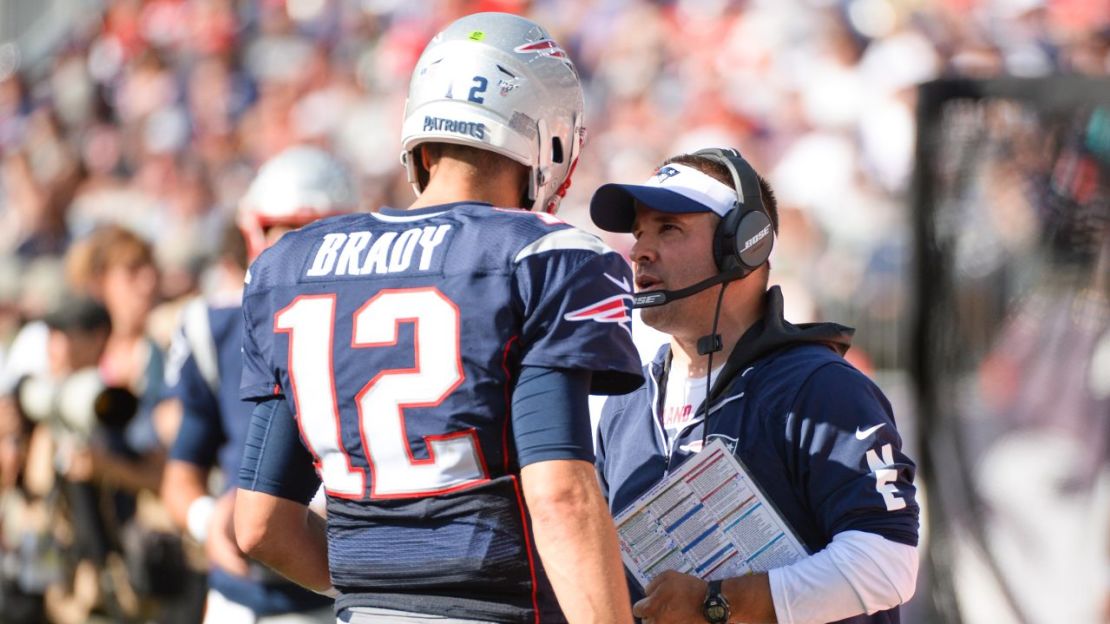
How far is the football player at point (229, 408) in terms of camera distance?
15.0 ft

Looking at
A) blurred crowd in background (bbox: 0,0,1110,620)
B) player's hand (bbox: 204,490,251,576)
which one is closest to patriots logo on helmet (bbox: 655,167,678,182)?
player's hand (bbox: 204,490,251,576)

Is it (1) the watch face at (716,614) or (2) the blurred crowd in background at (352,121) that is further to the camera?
(2) the blurred crowd in background at (352,121)

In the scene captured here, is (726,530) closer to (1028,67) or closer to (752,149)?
(1028,67)

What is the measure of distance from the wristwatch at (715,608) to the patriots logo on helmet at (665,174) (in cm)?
89

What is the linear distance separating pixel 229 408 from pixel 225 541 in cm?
41

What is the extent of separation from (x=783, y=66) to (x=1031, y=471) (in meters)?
5.94

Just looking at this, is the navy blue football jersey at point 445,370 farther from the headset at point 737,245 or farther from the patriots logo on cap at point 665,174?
the patriots logo on cap at point 665,174

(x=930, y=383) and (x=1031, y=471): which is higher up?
(x=930, y=383)

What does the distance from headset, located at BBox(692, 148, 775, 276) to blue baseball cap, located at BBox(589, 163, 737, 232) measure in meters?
0.02

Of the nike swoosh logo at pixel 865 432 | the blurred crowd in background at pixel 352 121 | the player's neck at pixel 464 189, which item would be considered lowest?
the nike swoosh logo at pixel 865 432

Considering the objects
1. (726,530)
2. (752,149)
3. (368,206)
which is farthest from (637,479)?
(368,206)

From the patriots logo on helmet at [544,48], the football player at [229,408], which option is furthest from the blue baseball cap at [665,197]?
the football player at [229,408]

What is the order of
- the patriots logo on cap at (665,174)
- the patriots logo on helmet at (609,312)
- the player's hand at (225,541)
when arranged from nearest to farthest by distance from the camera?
1. the patriots logo on helmet at (609,312)
2. the patriots logo on cap at (665,174)
3. the player's hand at (225,541)

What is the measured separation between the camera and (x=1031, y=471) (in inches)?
185
